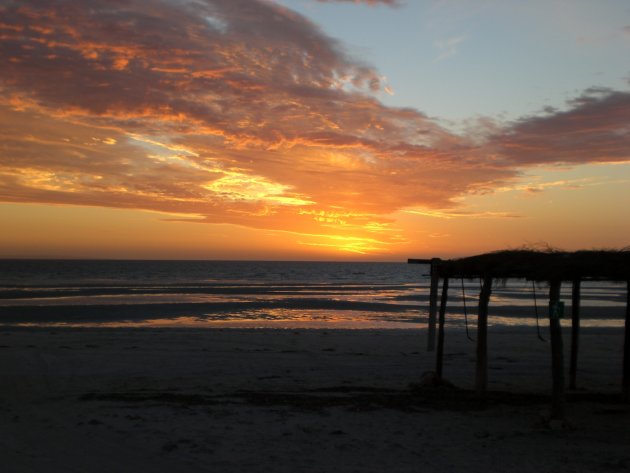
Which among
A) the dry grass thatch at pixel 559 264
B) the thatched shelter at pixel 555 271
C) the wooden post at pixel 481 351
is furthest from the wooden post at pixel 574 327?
the dry grass thatch at pixel 559 264

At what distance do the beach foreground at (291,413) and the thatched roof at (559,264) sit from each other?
2259 millimetres

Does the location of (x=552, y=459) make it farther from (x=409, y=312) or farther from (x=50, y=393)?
(x=409, y=312)

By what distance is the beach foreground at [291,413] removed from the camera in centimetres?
718

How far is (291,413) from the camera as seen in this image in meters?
9.35

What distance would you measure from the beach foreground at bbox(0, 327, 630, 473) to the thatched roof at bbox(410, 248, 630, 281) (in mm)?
2259

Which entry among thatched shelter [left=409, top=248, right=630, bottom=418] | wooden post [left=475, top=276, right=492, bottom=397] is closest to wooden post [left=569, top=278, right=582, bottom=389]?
thatched shelter [left=409, top=248, right=630, bottom=418]

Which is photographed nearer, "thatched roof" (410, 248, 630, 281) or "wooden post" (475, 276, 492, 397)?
"thatched roof" (410, 248, 630, 281)

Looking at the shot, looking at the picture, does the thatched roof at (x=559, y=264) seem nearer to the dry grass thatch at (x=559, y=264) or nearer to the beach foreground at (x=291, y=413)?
the dry grass thatch at (x=559, y=264)

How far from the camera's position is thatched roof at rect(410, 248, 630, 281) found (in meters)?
8.28

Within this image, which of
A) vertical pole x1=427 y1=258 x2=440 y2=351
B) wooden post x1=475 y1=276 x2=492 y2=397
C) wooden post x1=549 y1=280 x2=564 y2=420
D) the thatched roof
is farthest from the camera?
vertical pole x1=427 y1=258 x2=440 y2=351

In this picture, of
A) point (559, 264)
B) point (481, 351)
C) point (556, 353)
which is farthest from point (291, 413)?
point (559, 264)

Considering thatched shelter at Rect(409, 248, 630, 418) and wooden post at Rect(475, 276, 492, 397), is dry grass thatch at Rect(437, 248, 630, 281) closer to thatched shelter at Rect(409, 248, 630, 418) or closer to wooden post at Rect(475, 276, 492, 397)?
thatched shelter at Rect(409, 248, 630, 418)

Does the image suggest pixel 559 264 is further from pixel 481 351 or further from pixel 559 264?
pixel 481 351

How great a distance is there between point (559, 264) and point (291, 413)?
4.85 meters
